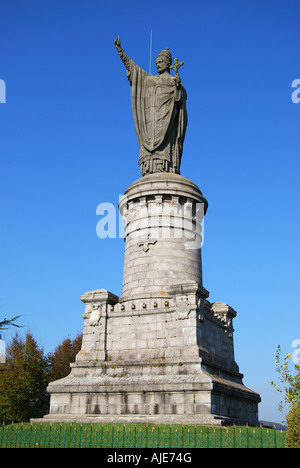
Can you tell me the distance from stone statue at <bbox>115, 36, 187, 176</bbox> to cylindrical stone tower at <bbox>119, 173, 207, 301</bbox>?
1.39m

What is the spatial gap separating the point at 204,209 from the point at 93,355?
28.6ft

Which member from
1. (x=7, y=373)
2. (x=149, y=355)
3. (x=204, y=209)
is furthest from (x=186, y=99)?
(x=7, y=373)

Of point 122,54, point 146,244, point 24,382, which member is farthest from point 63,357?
point 122,54

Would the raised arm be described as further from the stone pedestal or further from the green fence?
the green fence

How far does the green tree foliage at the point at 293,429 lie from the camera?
33.5 feet

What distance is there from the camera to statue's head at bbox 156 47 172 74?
77.4 ft

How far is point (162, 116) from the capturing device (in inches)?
900

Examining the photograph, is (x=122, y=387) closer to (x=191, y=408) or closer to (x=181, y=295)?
(x=191, y=408)

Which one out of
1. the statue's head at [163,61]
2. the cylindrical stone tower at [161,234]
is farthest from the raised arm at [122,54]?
the cylindrical stone tower at [161,234]

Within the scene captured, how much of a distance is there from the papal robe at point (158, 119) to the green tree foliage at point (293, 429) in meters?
14.2

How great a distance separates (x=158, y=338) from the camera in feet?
58.2

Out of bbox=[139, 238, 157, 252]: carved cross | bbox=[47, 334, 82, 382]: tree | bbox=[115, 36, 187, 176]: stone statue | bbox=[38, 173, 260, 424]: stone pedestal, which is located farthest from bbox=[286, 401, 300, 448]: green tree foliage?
bbox=[47, 334, 82, 382]: tree

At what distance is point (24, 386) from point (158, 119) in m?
19.3

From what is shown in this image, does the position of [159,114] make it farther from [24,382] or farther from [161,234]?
[24,382]
